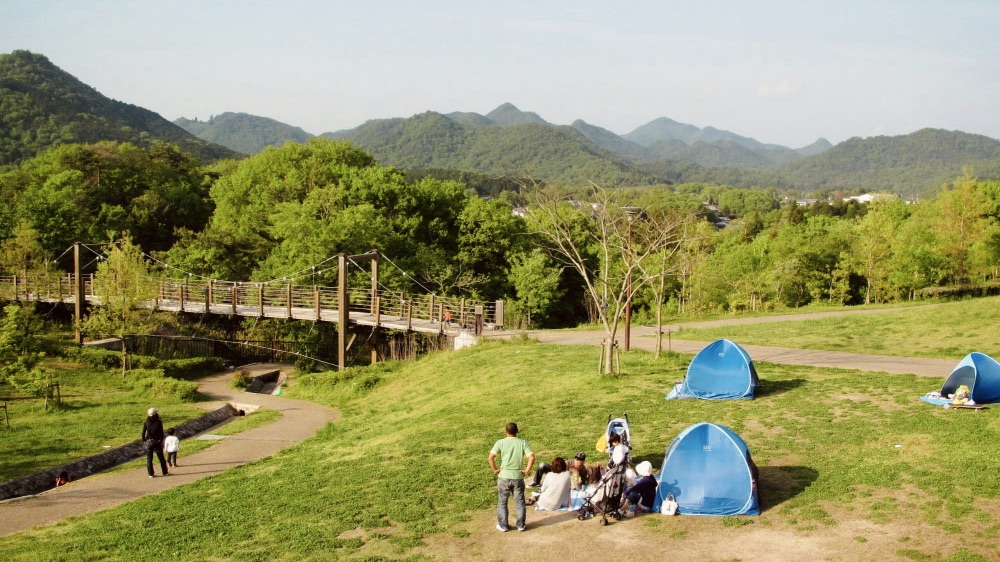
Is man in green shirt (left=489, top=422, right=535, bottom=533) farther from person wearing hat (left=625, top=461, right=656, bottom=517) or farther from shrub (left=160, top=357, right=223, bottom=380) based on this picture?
shrub (left=160, top=357, right=223, bottom=380)

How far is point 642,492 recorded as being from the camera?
10.6 meters

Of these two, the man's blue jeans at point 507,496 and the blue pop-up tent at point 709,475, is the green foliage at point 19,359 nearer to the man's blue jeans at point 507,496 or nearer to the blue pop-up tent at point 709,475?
the man's blue jeans at point 507,496

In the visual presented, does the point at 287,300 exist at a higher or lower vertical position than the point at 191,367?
higher

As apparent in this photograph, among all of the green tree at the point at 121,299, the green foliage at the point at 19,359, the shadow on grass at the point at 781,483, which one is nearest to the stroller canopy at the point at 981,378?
the shadow on grass at the point at 781,483

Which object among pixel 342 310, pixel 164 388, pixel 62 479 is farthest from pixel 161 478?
pixel 342 310

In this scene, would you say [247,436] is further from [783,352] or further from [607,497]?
[783,352]

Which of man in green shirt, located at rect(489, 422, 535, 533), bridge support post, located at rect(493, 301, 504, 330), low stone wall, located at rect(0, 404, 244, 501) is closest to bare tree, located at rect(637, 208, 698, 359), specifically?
bridge support post, located at rect(493, 301, 504, 330)

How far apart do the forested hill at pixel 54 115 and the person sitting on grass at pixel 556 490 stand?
10049 centimetres


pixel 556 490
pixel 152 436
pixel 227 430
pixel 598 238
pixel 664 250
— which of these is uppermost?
pixel 598 238

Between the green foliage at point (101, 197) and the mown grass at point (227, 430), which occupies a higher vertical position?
the green foliage at point (101, 197)

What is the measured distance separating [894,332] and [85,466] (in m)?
25.2

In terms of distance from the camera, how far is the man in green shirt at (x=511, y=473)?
32.8 feet

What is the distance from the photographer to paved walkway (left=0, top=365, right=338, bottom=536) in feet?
45.6

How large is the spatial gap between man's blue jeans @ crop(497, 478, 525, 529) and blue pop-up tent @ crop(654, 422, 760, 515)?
200 centimetres
